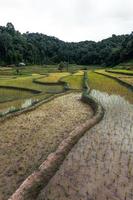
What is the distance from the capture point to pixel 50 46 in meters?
116

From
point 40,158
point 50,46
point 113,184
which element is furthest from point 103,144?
point 50,46

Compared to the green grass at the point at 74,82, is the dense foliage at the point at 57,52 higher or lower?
higher

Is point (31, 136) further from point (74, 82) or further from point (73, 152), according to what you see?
point (74, 82)

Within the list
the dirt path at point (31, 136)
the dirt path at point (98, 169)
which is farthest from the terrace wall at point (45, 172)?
the dirt path at point (31, 136)

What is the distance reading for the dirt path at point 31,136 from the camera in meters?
9.22

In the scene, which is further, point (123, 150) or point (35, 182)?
point (123, 150)

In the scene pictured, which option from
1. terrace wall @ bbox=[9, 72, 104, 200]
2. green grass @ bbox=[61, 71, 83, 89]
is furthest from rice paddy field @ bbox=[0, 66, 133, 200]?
green grass @ bbox=[61, 71, 83, 89]

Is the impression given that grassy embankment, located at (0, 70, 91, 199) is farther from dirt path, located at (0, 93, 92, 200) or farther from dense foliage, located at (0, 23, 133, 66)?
dense foliage, located at (0, 23, 133, 66)

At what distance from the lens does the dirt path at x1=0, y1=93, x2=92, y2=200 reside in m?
9.22

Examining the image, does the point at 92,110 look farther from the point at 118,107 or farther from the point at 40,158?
the point at 40,158

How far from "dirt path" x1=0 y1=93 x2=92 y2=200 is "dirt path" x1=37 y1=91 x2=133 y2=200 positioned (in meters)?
1.10

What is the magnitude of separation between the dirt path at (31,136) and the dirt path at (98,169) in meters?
1.10

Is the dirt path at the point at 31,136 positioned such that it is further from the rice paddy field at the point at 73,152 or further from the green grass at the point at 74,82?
the green grass at the point at 74,82

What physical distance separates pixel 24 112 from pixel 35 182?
1022 centimetres
